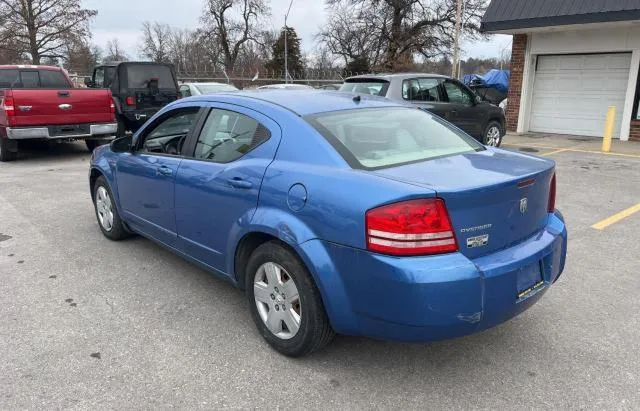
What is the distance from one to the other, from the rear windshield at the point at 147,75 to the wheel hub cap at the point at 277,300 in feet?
34.5

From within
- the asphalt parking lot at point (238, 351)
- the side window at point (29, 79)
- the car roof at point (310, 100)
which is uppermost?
the side window at point (29, 79)

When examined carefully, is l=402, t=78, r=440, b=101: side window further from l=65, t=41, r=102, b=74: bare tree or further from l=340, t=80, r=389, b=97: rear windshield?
l=65, t=41, r=102, b=74: bare tree

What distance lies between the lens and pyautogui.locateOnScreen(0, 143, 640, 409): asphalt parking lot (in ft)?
8.91

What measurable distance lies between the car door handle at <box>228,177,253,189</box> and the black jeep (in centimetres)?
980

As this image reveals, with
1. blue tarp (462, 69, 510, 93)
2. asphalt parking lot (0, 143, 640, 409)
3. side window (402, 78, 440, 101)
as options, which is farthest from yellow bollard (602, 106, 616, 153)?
blue tarp (462, 69, 510, 93)

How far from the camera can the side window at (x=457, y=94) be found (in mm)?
9609

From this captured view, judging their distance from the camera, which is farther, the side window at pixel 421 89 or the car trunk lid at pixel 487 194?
the side window at pixel 421 89

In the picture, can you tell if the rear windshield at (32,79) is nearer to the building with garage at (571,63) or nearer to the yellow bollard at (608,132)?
the building with garage at (571,63)

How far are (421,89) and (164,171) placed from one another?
20.7 ft

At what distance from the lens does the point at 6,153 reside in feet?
34.6

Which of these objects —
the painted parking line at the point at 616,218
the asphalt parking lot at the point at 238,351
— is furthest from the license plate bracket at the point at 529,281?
the painted parking line at the point at 616,218

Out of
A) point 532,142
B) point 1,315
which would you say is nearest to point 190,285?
point 1,315

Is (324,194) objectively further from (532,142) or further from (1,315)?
(532,142)

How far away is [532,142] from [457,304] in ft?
37.7
